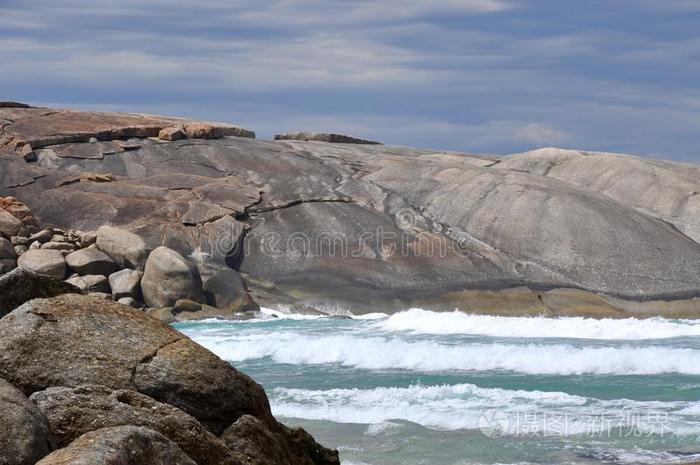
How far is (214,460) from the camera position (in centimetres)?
802

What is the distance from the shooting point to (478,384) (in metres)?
23.6

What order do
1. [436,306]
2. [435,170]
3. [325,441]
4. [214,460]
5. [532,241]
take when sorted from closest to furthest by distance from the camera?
[214,460]
[325,441]
[436,306]
[532,241]
[435,170]

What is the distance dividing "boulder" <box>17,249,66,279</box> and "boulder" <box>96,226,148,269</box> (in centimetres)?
158

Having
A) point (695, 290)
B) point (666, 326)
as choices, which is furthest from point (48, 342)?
point (695, 290)

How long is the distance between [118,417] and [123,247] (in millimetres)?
29825

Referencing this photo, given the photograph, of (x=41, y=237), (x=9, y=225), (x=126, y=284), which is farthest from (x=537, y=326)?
(x=9, y=225)

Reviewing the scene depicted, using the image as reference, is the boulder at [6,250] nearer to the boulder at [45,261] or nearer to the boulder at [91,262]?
the boulder at [45,261]

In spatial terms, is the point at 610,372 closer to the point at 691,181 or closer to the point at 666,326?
the point at 666,326

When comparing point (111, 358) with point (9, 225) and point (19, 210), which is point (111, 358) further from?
point (19, 210)

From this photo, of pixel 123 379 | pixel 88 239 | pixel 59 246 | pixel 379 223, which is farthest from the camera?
pixel 379 223

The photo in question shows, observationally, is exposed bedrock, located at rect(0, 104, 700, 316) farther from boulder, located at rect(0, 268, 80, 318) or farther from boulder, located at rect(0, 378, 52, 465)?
Answer: boulder, located at rect(0, 378, 52, 465)

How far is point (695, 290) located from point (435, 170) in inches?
478

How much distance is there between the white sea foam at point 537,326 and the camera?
3328 centimetres
